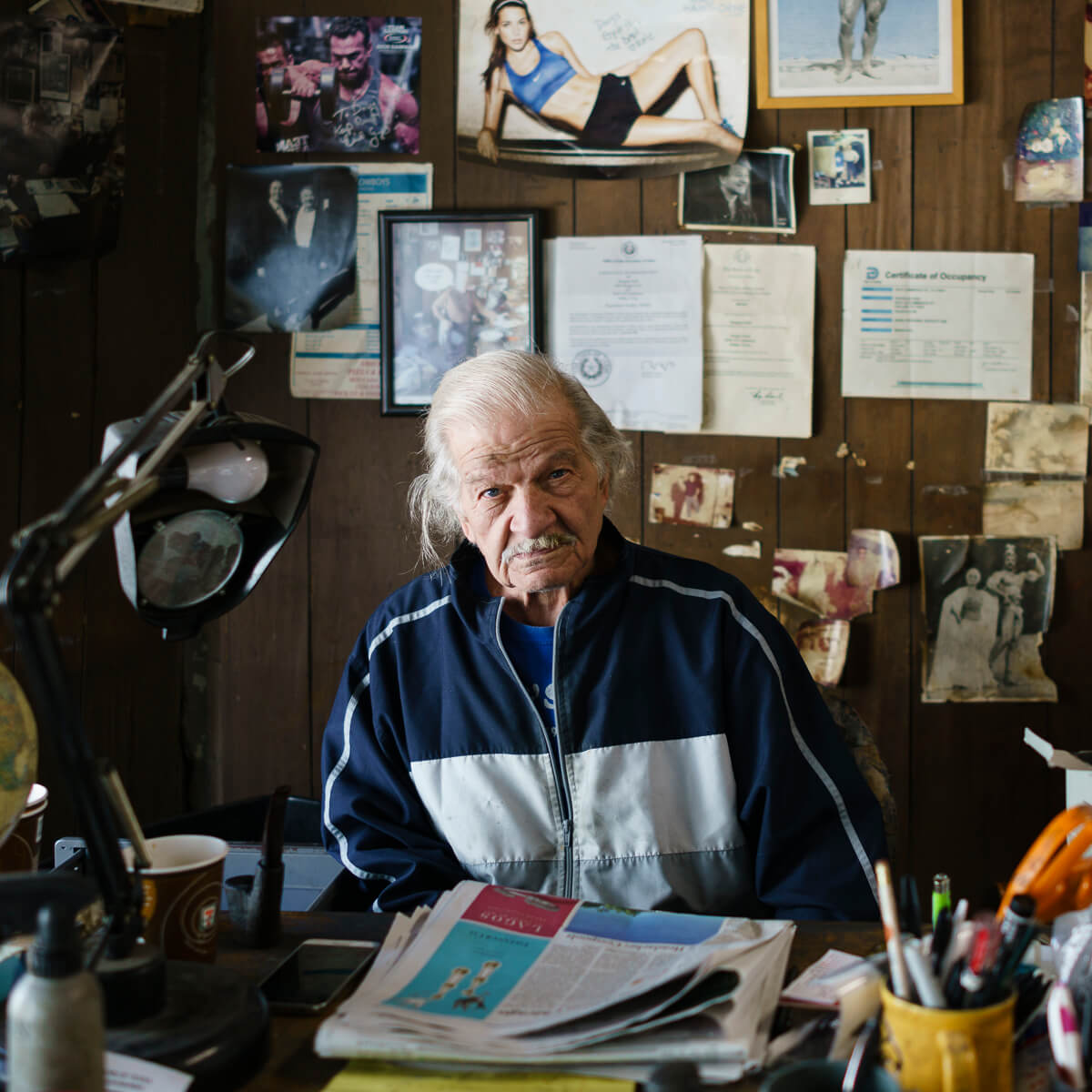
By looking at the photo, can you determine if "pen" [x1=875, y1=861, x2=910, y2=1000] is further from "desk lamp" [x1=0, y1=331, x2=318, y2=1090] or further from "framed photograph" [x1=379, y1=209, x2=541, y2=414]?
"framed photograph" [x1=379, y1=209, x2=541, y2=414]

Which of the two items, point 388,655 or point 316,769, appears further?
point 316,769

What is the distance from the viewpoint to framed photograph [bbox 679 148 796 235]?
89.3 inches

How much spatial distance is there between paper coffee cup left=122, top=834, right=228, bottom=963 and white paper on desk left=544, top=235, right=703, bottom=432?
152 centimetres

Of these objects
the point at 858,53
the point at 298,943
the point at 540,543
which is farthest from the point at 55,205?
the point at 858,53

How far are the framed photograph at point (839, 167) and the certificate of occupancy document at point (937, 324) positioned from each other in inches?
4.9

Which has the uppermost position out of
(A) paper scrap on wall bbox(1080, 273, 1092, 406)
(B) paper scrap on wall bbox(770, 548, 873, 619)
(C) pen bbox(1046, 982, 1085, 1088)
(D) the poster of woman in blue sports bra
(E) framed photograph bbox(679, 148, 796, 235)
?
(D) the poster of woman in blue sports bra

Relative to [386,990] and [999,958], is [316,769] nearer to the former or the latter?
[386,990]

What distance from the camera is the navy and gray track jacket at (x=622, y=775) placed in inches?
54.6

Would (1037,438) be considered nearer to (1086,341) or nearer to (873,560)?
(1086,341)

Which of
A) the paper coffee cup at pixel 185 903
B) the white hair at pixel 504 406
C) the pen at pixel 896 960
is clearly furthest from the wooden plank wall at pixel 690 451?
the pen at pixel 896 960

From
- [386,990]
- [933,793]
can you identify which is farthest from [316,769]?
[386,990]

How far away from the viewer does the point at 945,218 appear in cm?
226

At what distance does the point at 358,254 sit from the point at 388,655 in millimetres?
1167

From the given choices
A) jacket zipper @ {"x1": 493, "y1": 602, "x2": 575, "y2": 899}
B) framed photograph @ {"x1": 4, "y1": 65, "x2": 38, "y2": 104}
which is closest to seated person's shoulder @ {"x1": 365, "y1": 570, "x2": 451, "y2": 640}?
jacket zipper @ {"x1": 493, "y1": 602, "x2": 575, "y2": 899}
